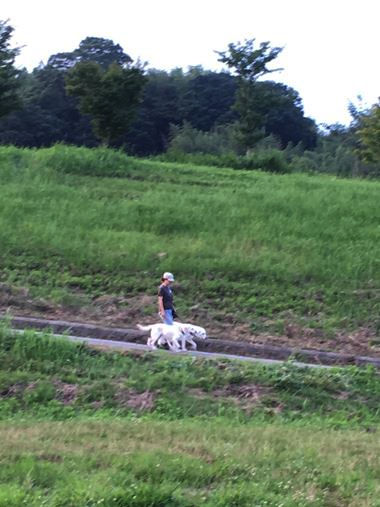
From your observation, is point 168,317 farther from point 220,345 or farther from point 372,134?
point 372,134

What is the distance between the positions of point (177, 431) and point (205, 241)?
440 inches

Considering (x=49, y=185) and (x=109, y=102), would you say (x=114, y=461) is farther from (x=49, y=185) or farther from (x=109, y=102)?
(x=109, y=102)

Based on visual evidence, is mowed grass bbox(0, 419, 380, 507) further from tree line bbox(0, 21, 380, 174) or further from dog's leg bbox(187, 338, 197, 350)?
tree line bbox(0, 21, 380, 174)

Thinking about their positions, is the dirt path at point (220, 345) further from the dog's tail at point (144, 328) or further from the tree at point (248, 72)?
the tree at point (248, 72)

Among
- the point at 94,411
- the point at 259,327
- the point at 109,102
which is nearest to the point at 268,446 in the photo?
the point at 94,411

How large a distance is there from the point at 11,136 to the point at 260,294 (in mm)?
30093

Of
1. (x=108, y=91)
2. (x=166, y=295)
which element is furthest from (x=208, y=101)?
(x=166, y=295)

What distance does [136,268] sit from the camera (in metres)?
17.2

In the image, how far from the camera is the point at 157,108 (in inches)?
1970

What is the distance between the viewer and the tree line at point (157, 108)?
31.8 metres

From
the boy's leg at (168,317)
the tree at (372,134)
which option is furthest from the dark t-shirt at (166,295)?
the tree at (372,134)

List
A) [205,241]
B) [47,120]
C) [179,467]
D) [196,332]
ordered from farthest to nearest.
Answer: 1. [47,120]
2. [205,241]
3. [196,332]
4. [179,467]

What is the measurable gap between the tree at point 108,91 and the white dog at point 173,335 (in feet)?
65.5

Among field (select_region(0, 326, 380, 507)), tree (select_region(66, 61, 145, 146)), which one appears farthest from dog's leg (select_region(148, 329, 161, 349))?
tree (select_region(66, 61, 145, 146))
